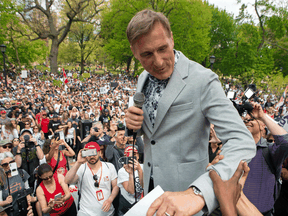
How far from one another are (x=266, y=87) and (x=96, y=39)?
3228cm

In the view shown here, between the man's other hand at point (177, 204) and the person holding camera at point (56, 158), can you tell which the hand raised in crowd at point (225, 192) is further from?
the person holding camera at point (56, 158)

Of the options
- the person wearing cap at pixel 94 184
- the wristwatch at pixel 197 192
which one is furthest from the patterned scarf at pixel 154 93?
the person wearing cap at pixel 94 184

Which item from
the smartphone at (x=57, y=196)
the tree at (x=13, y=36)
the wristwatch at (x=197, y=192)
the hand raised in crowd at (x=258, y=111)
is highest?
the tree at (x=13, y=36)

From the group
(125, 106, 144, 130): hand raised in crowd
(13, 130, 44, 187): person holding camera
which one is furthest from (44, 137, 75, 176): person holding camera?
(125, 106, 144, 130): hand raised in crowd

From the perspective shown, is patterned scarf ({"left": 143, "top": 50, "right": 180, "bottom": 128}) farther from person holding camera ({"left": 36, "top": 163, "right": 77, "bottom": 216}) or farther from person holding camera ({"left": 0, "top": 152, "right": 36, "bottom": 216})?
person holding camera ({"left": 0, "top": 152, "right": 36, "bottom": 216})

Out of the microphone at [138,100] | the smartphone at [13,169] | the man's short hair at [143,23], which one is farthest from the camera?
the smartphone at [13,169]

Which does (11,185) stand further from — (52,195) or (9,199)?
(52,195)

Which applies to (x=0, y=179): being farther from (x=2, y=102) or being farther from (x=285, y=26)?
(x=285, y=26)

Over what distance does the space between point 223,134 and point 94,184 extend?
3.56m

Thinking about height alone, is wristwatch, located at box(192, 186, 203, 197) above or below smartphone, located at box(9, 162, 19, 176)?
above

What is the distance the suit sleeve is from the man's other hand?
0.14 feet

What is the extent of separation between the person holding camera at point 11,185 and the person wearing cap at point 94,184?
1200 millimetres

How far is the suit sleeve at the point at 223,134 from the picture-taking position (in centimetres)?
83

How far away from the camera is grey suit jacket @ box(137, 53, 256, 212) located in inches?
38.1
